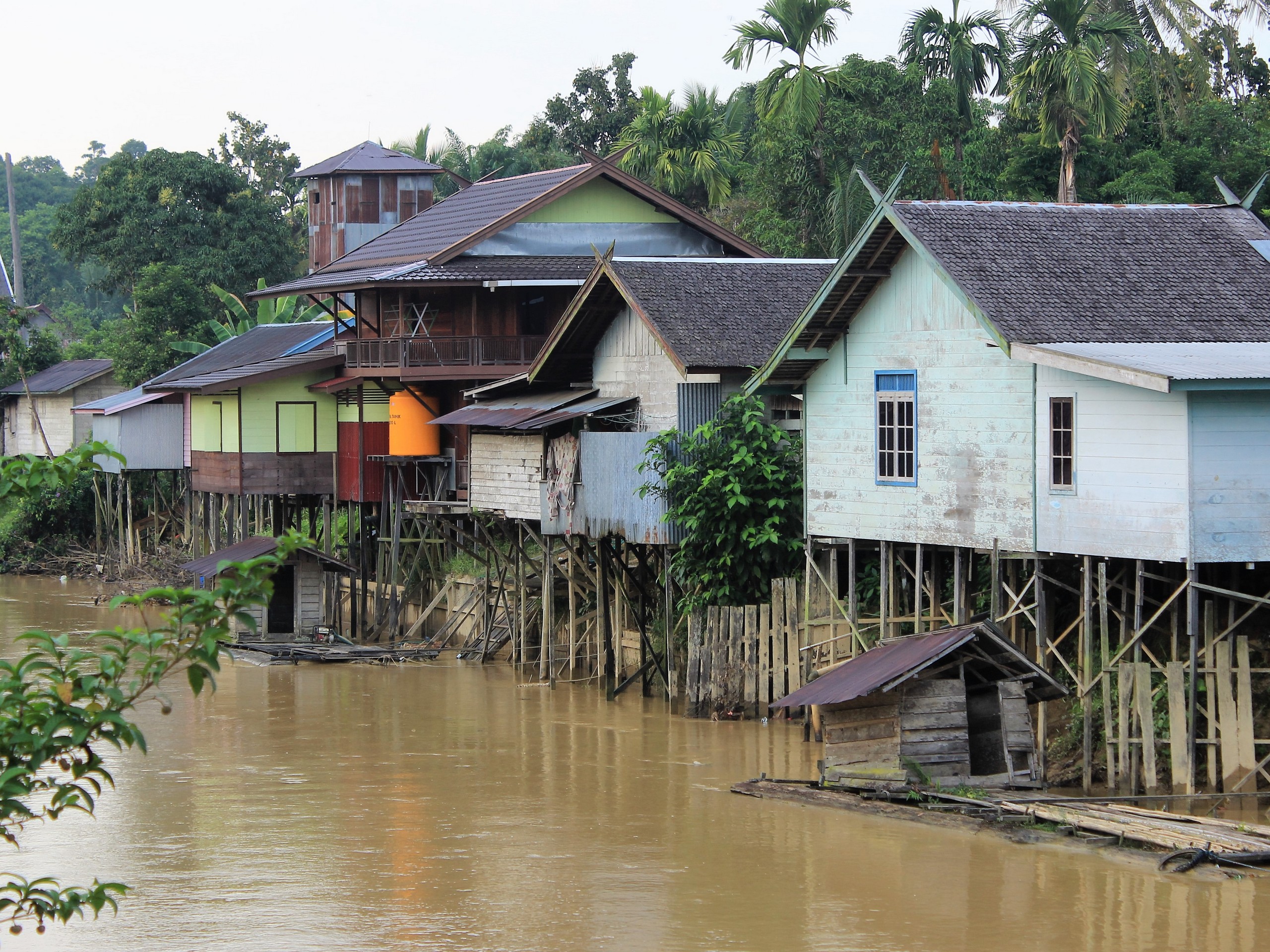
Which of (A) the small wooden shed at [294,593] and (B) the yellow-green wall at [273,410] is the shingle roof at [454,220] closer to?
(B) the yellow-green wall at [273,410]

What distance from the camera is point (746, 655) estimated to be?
20.5 m

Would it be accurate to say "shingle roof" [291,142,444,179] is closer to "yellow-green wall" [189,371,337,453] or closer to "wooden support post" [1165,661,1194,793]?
"yellow-green wall" [189,371,337,453]

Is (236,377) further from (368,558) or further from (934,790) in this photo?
(934,790)

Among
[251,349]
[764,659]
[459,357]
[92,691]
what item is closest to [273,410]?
[459,357]

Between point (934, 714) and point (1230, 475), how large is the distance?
3.46 m

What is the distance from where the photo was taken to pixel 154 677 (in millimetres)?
5156

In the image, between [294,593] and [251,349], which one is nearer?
[294,593]

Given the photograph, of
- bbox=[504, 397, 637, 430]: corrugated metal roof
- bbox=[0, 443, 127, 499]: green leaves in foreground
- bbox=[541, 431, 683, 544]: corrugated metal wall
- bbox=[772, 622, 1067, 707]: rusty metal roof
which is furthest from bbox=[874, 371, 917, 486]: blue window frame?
bbox=[0, 443, 127, 499]: green leaves in foreground

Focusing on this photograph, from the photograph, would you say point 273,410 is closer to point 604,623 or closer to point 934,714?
point 604,623

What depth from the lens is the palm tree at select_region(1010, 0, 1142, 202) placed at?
91.0ft

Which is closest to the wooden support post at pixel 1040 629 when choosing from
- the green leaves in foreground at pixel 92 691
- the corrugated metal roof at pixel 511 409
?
the corrugated metal roof at pixel 511 409

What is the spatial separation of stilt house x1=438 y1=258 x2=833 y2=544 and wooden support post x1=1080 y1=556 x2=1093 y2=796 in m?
6.61

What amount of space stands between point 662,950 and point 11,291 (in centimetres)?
6775

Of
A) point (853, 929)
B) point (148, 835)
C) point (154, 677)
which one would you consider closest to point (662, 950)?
point (853, 929)
